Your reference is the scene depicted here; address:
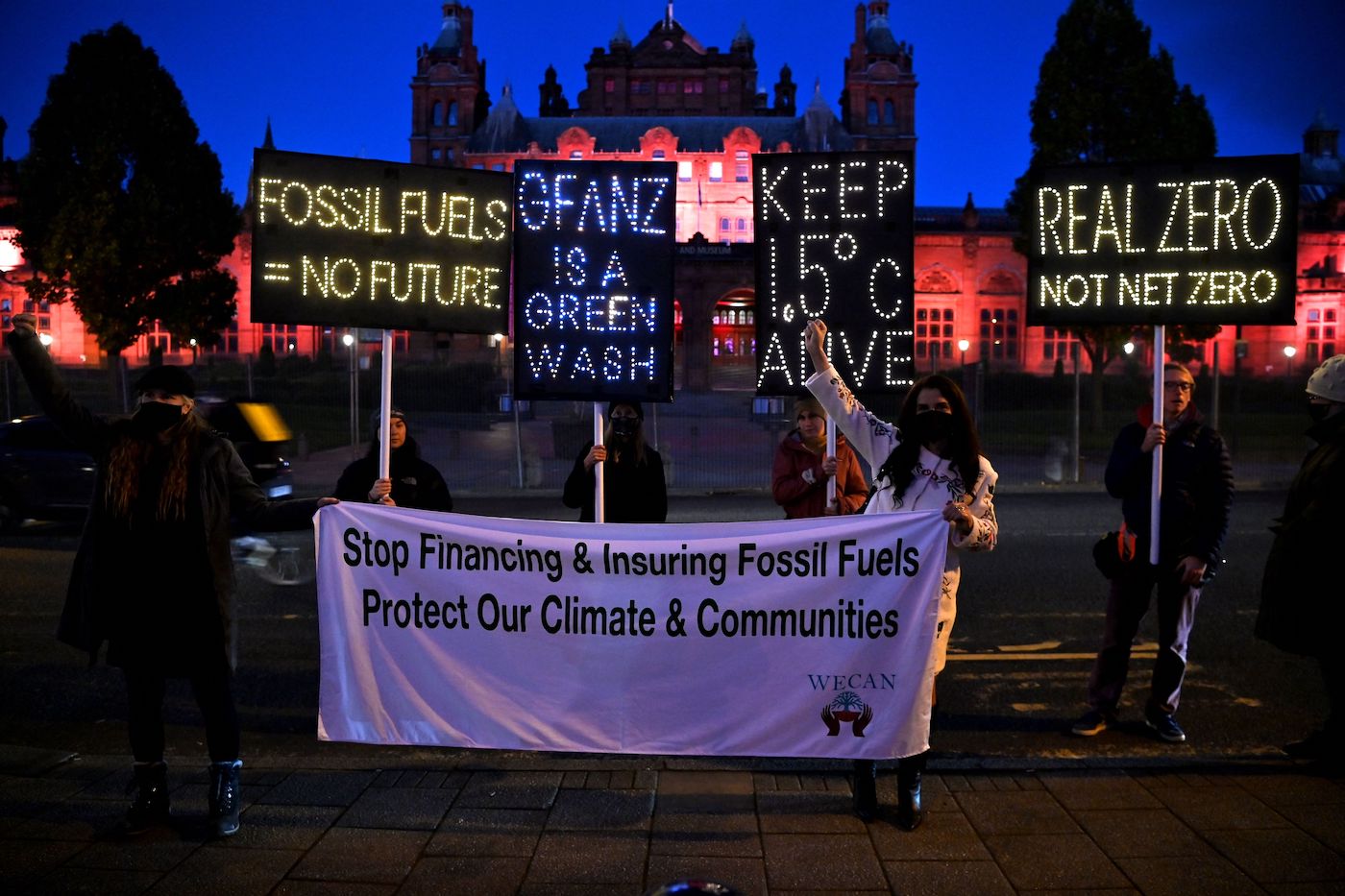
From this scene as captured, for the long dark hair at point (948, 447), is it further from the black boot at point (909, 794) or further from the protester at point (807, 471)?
the protester at point (807, 471)

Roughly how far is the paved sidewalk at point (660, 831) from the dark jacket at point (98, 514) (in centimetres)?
81

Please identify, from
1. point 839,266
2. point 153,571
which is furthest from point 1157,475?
point 153,571

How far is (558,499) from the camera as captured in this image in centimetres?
1880

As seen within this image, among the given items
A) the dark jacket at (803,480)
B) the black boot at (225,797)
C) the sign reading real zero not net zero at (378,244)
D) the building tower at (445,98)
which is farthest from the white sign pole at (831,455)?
the building tower at (445,98)

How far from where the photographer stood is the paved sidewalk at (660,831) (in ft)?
13.4

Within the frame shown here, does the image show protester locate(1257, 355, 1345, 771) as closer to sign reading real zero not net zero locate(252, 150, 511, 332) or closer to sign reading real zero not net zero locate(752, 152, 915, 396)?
sign reading real zero not net zero locate(752, 152, 915, 396)

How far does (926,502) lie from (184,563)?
3.21 metres

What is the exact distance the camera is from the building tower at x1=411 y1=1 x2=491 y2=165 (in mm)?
69500

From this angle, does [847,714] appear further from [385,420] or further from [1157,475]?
[385,420]

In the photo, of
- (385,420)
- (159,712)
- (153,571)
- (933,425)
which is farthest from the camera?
(385,420)

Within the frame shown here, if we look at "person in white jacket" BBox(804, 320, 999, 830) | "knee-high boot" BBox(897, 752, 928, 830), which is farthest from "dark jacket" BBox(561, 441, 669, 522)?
"knee-high boot" BBox(897, 752, 928, 830)

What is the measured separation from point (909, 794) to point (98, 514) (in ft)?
11.9

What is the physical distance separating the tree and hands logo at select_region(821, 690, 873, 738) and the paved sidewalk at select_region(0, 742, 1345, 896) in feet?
1.22

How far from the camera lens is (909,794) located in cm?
462
